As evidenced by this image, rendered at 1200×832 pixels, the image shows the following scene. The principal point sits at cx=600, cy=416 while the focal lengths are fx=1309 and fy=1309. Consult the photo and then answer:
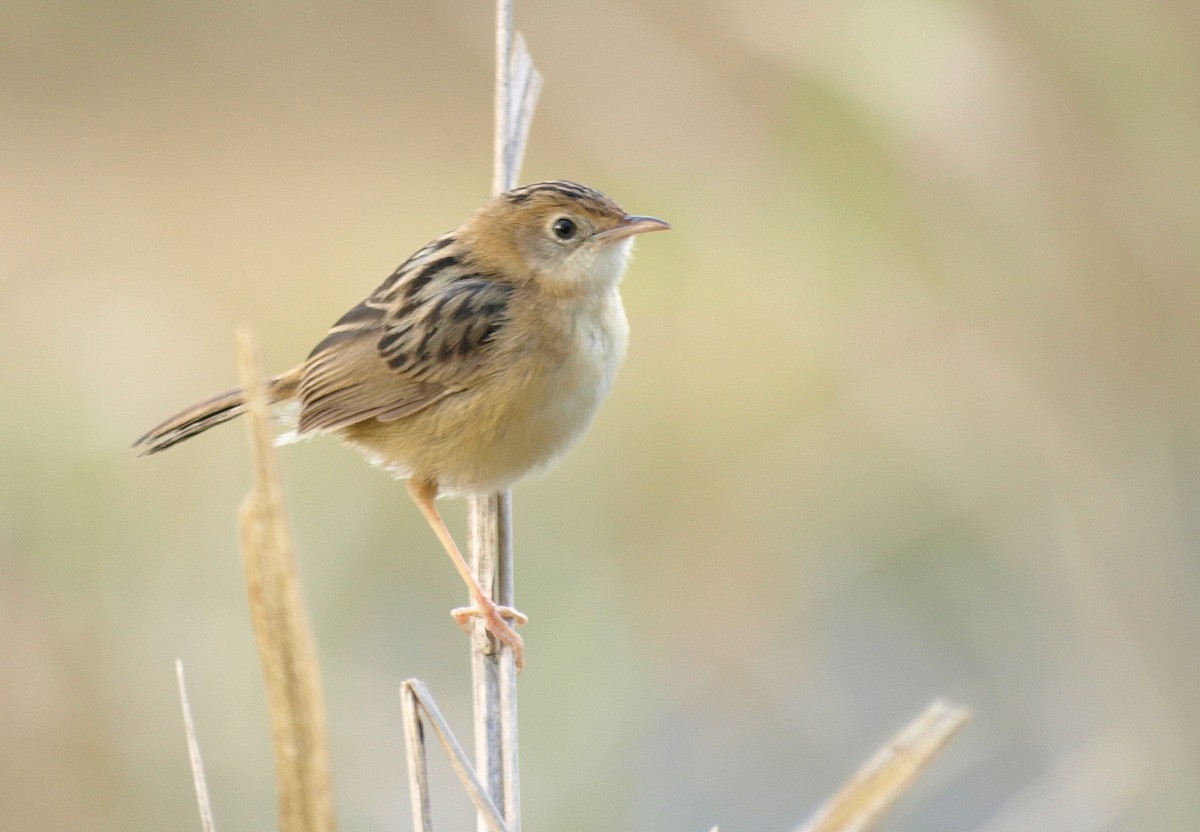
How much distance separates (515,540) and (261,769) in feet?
5.33

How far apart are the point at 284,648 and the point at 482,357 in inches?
79.5

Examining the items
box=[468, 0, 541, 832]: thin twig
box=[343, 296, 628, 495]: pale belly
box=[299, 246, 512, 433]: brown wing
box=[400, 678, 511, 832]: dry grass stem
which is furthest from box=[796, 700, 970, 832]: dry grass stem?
box=[299, 246, 512, 433]: brown wing

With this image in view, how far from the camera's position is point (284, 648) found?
172 centimetres

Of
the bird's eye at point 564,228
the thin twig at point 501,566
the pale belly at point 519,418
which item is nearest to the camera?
the thin twig at point 501,566

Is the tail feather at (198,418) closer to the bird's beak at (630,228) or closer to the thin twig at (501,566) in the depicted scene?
the thin twig at (501,566)

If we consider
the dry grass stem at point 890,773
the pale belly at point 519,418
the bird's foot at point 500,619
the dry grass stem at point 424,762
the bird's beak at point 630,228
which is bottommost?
the dry grass stem at point 890,773

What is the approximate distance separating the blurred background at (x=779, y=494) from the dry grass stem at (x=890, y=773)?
1665 mm

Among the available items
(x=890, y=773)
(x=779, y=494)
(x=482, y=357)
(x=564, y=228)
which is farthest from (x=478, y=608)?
(x=779, y=494)

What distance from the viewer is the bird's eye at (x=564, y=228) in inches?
150

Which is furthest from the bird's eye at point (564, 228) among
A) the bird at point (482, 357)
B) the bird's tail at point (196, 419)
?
the bird's tail at point (196, 419)

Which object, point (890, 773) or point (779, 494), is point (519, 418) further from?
point (779, 494)

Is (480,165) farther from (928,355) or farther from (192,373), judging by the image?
(928,355)

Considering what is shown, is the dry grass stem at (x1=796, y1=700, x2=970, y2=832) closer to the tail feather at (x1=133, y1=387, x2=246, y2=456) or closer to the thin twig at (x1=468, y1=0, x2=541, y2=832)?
the thin twig at (x1=468, y1=0, x2=541, y2=832)

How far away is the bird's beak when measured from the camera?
145 inches
